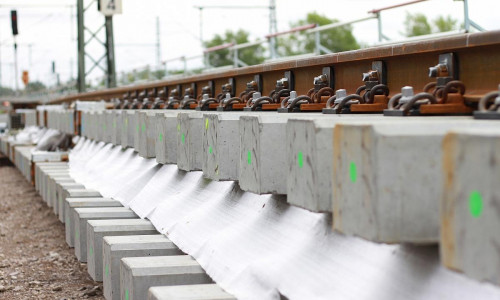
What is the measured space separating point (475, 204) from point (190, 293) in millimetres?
1826

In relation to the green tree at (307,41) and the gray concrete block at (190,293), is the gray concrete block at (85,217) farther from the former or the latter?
the green tree at (307,41)

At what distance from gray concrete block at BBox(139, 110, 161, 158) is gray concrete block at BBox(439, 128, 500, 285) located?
4.99 meters

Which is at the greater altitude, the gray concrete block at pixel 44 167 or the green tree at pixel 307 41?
the green tree at pixel 307 41

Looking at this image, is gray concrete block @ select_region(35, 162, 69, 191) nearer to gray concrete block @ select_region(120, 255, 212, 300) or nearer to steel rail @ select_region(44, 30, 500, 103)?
steel rail @ select_region(44, 30, 500, 103)

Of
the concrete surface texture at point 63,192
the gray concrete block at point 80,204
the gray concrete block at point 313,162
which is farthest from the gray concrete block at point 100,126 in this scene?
the gray concrete block at point 313,162

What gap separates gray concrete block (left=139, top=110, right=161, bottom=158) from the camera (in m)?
7.01

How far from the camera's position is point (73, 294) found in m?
6.75

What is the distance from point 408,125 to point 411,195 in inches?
10.3

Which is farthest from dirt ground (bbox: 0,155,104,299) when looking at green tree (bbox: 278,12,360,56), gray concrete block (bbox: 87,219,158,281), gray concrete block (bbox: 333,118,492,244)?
green tree (bbox: 278,12,360,56)

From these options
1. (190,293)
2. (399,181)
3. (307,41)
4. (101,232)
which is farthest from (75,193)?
(307,41)

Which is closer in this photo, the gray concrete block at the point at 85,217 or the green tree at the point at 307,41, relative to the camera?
the gray concrete block at the point at 85,217

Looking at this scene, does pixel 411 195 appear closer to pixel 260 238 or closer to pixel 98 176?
pixel 260 238

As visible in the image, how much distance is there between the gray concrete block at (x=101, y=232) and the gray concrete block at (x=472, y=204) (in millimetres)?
3816

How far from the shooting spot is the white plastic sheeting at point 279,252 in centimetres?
270
